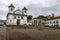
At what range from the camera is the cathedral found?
54.6m

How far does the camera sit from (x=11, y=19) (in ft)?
180

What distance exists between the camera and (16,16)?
56.1 metres

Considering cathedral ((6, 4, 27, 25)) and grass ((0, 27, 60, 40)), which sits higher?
cathedral ((6, 4, 27, 25))

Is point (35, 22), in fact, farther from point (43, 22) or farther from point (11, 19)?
point (11, 19)

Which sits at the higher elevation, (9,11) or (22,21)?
(9,11)

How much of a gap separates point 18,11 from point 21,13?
5.44 ft

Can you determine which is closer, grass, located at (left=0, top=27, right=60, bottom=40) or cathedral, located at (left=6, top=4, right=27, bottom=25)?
grass, located at (left=0, top=27, right=60, bottom=40)

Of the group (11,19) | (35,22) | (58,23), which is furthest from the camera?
(35,22)

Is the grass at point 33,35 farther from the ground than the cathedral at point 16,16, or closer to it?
closer to it

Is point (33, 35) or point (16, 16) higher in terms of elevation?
point (16, 16)

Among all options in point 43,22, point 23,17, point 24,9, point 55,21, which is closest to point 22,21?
point 23,17

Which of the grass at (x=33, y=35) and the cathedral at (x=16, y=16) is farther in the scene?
the cathedral at (x=16, y=16)

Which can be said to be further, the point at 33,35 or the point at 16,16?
the point at 16,16

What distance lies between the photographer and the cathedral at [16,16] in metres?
54.6
